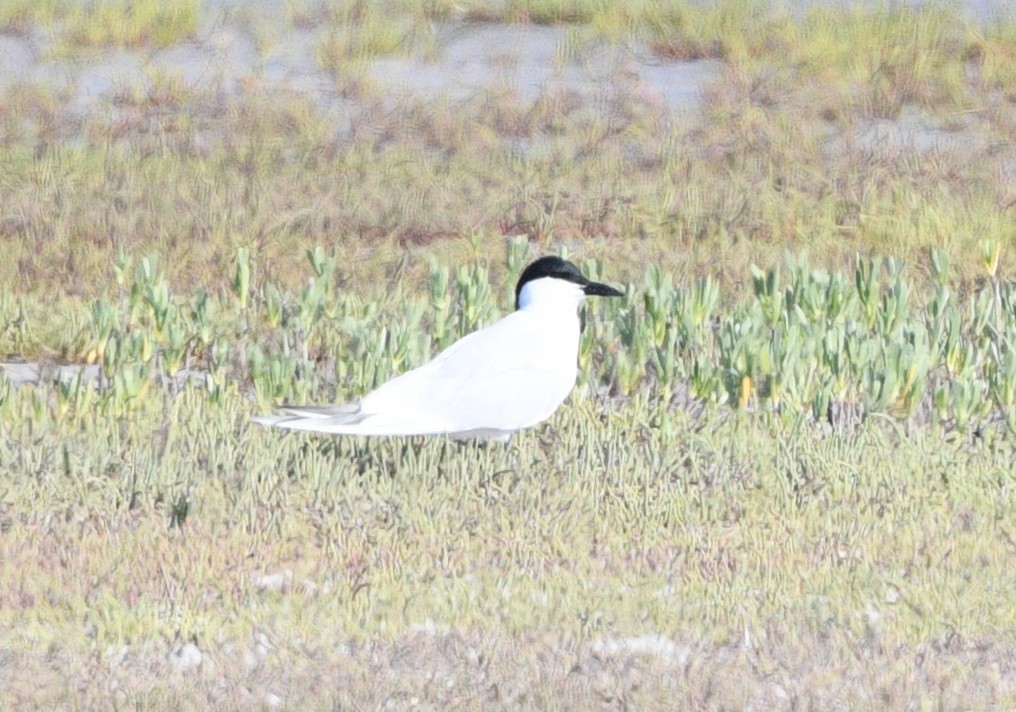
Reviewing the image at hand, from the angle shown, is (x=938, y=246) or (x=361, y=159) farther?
(x=361, y=159)

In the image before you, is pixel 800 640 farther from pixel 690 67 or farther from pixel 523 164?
pixel 690 67

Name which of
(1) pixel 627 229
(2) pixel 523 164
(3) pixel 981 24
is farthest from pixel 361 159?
(3) pixel 981 24

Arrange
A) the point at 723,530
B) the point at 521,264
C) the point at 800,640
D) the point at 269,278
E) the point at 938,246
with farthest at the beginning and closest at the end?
the point at 938,246, the point at 269,278, the point at 521,264, the point at 723,530, the point at 800,640

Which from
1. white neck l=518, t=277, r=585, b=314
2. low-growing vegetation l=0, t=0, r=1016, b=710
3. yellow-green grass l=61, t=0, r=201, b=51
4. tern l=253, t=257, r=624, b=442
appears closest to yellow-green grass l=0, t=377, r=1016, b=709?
low-growing vegetation l=0, t=0, r=1016, b=710

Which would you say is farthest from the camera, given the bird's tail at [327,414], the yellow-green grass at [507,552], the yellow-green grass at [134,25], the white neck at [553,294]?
the yellow-green grass at [134,25]

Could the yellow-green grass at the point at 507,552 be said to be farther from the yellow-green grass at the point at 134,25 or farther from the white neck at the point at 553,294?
the yellow-green grass at the point at 134,25

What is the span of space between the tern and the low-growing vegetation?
0.20 metres

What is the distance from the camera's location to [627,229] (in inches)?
401

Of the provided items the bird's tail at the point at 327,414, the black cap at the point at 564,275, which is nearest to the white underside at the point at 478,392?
the bird's tail at the point at 327,414

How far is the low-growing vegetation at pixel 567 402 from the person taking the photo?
502 centimetres

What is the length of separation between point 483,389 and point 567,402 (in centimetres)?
111

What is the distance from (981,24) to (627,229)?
14.0 ft

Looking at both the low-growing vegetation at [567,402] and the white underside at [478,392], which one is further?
the white underside at [478,392]

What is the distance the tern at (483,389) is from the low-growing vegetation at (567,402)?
0.65 ft
